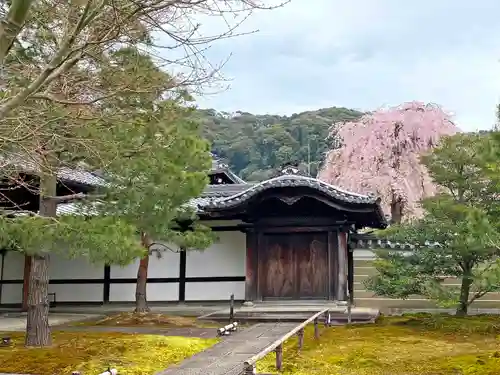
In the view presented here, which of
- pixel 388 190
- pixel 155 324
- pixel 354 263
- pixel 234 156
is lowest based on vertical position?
pixel 155 324

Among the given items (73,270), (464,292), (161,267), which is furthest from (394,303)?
(73,270)

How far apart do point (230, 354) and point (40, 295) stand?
131 inches

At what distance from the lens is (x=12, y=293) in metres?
18.3

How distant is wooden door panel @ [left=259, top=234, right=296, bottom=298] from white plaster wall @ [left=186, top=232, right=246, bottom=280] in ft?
5.37

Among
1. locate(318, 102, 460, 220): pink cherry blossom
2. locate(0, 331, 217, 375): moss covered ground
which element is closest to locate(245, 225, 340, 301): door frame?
locate(0, 331, 217, 375): moss covered ground

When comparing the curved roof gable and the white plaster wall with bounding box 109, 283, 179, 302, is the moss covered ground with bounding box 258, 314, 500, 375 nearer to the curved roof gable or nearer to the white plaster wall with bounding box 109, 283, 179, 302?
the curved roof gable

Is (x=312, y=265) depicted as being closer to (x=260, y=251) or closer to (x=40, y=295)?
(x=260, y=251)

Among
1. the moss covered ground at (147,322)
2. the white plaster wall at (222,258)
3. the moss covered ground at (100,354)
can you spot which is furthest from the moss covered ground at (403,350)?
the white plaster wall at (222,258)

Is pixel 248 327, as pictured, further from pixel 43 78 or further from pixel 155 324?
pixel 43 78

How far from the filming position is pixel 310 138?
171 feet

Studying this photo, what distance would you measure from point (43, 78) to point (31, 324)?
6596 mm

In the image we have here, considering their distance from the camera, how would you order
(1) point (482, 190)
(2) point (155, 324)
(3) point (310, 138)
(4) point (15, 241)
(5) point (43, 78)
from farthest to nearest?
(3) point (310, 138)
(2) point (155, 324)
(1) point (482, 190)
(4) point (15, 241)
(5) point (43, 78)

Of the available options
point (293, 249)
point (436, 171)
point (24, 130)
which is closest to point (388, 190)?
point (293, 249)

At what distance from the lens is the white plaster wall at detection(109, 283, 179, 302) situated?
17.2m
